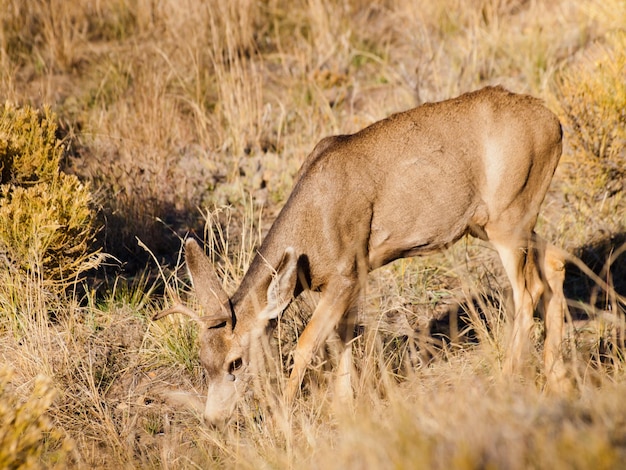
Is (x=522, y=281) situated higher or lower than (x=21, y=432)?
lower

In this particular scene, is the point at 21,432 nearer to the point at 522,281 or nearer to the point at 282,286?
the point at 282,286

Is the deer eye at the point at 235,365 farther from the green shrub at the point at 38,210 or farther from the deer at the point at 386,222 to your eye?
the green shrub at the point at 38,210

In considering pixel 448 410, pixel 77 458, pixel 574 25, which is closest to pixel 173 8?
pixel 574 25

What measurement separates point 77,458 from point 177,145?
5959 millimetres

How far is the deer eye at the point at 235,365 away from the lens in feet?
18.7

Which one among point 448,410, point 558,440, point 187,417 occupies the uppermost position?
point 558,440

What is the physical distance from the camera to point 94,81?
11.4 m

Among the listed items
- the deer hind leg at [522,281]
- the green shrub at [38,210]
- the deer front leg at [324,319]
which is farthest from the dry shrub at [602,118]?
the green shrub at [38,210]

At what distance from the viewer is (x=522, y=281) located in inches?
252

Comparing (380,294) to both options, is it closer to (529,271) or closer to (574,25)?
(529,271)

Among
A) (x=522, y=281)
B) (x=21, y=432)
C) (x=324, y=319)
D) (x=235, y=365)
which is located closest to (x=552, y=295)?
(x=522, y=281)

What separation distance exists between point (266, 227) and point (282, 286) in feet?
12.1

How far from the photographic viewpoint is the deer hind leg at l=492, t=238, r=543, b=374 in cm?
622

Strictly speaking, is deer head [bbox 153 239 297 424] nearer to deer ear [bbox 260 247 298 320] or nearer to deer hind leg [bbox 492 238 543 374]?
deer ear [bbox 260 247 298 320]
